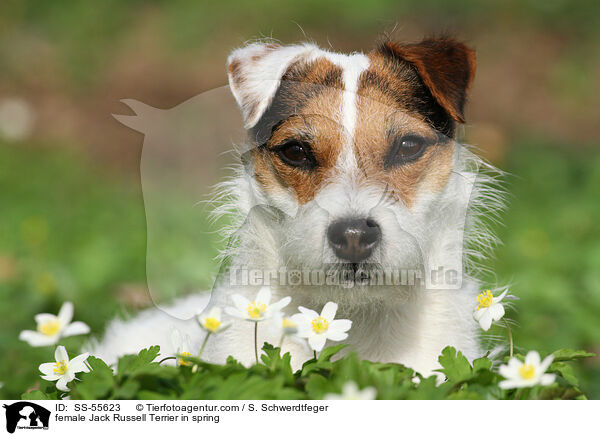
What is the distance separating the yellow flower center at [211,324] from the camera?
76.9 inches

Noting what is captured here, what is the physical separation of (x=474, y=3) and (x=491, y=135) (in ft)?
3.09

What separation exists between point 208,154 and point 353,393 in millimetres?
1532

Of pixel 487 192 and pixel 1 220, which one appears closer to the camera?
pixel 487 192

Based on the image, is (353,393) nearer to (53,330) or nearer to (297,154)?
(53,330)

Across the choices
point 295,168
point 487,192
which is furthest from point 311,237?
point 487,192

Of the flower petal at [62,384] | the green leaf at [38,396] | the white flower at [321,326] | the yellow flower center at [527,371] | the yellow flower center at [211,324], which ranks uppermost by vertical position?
the yellow flower center at [211,324]

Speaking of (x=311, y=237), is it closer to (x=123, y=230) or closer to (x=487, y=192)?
(x=487, y=192)

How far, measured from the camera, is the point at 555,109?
17.9ft

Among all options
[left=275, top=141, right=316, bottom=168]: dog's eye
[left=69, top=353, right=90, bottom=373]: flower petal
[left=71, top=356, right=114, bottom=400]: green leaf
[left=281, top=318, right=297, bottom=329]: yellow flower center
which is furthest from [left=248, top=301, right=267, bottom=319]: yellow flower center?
[left=275, top=141, right=316, bottom=168]: dog's eye

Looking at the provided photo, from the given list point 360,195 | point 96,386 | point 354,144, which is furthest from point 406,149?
point 96,386

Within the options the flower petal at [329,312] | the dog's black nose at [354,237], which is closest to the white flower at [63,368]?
the flower petal at [329,312]

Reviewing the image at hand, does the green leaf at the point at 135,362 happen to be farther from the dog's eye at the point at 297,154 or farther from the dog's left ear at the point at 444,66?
the dog's left ear at the point at 444,66

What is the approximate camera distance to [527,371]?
6.16ft

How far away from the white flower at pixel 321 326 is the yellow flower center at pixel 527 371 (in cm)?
54
